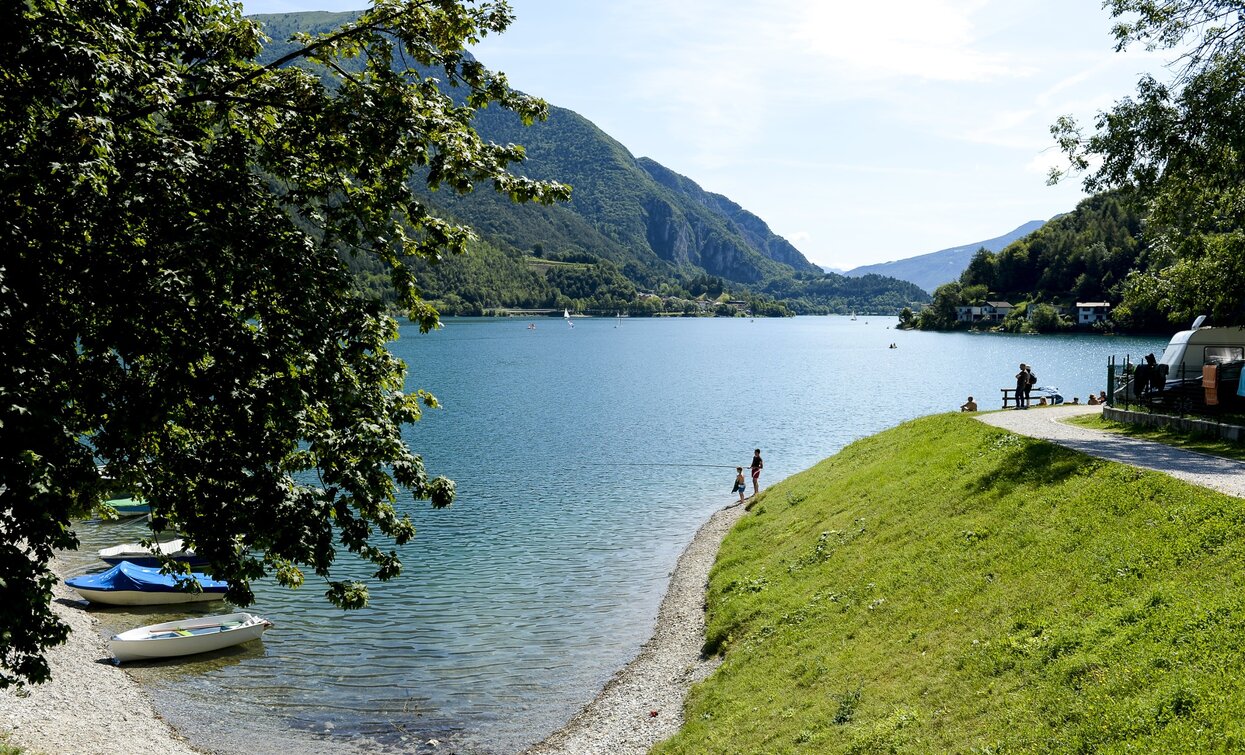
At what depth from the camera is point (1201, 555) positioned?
54.7 feet

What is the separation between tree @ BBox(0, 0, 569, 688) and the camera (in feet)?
33.0

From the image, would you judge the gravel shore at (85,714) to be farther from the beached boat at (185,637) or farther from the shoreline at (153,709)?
the beached boat at (185,637)

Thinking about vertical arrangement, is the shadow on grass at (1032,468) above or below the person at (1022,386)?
below

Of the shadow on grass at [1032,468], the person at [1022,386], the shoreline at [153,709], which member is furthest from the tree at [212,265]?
the person at [1022,386]

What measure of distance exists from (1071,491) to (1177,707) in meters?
11.0

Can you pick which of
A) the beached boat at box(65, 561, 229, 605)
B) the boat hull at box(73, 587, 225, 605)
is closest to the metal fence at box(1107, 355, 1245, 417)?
the beached boat at box(65, 561, 229, 605)

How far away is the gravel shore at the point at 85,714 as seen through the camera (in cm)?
2153

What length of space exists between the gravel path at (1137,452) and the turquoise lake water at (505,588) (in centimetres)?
1691

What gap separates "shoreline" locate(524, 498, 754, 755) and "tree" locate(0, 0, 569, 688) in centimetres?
1085

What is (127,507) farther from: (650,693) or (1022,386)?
(1022,386)

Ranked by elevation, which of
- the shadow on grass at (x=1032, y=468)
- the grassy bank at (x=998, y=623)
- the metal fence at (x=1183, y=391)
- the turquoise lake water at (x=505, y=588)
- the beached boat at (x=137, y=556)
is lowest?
the turquoise lake water at (x=505, y=588)

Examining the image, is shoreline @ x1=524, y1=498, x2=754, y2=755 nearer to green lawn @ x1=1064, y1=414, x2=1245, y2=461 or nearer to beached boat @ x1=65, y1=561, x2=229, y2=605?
green lawn @ x1=1064, y1=414, x2=1245, y2=461

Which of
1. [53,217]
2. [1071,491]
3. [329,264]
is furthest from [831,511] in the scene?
[53,217]

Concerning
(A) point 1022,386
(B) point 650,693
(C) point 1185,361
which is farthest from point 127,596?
(C) point 1185,361
